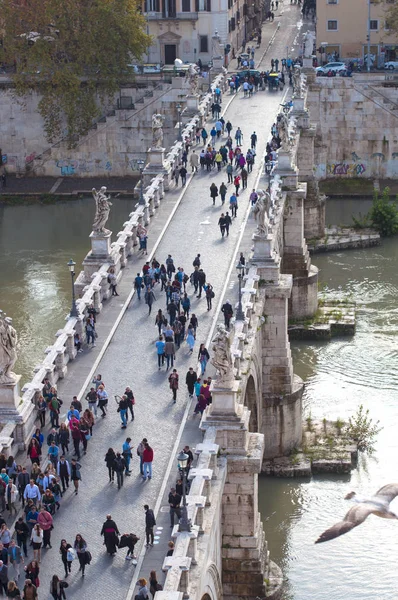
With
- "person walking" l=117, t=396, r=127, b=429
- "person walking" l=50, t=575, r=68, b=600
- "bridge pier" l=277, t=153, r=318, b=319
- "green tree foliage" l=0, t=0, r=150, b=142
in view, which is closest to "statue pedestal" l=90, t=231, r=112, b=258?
"person walking" l=117, t=396, r=127, b=429

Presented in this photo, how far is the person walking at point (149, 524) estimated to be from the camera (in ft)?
153

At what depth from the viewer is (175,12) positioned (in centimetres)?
11581

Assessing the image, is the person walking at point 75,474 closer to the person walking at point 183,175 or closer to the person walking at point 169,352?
the person walking at point 169,352

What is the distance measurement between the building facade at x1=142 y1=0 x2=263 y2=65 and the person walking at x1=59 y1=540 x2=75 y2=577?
74.2 m

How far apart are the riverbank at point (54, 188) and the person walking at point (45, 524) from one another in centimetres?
6309

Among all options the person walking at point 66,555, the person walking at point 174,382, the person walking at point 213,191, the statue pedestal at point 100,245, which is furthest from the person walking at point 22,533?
the person walking at point 213,191

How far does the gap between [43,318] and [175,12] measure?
39.8 meters

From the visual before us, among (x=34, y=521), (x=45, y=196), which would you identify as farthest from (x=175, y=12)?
(x=34, y=521)

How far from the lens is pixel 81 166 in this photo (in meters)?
113

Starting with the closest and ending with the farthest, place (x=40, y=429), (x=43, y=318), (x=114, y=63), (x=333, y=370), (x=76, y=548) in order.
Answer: (x=76, y=548), (x=40, y=429), (x=333, y=370), (x=43, y=318), (x=114, y=63)

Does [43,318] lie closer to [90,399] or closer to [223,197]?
[223,197]

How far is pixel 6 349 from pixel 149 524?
8.06 m

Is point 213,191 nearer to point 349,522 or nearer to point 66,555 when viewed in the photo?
point 349,522

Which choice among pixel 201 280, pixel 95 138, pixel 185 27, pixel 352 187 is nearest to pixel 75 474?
pixel 201 280
